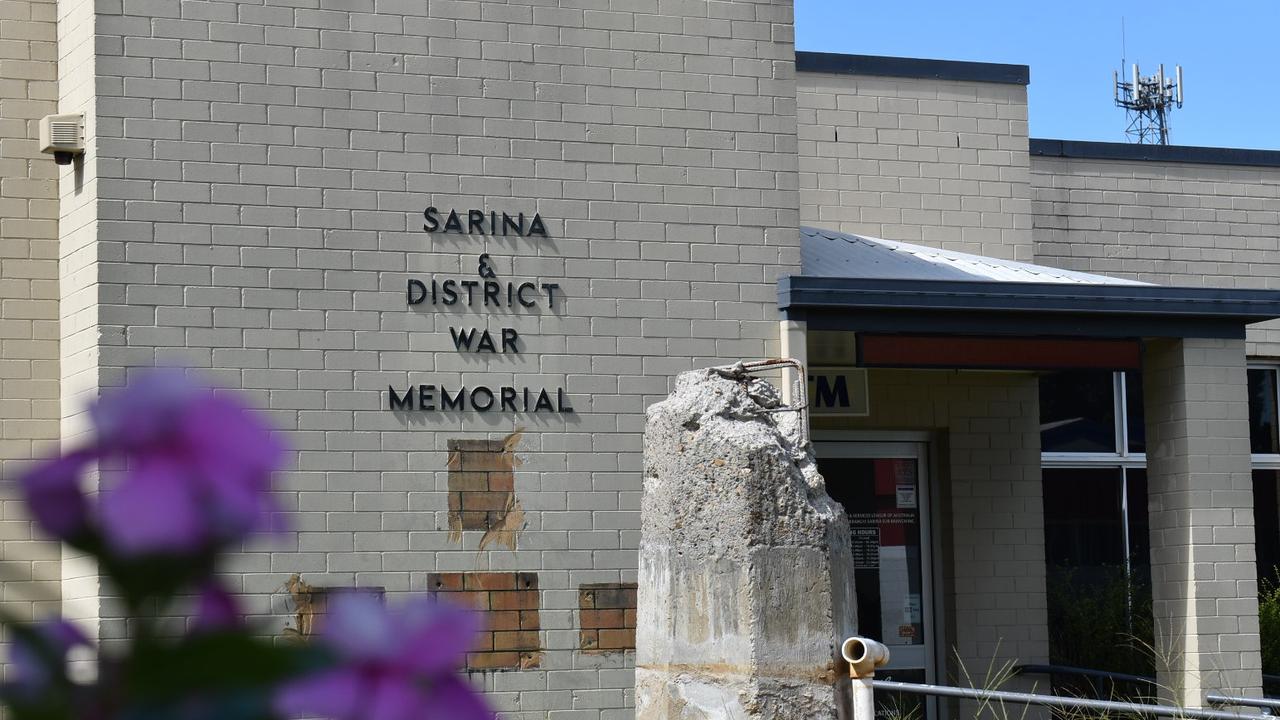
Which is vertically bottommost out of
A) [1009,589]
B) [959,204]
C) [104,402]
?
[1009,589]

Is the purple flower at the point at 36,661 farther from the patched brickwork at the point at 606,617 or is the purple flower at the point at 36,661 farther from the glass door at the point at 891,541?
the glass door at the point at 891,541

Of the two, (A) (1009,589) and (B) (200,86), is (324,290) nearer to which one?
(B) (200,86)

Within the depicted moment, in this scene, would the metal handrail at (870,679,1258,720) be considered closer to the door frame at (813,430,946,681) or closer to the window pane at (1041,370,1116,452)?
the door frame at (813,430,946,681)

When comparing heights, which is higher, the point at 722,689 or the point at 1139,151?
the point at 1139,151

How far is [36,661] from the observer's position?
0.66 metres

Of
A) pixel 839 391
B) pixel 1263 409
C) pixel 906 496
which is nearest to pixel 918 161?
pixel 839 391

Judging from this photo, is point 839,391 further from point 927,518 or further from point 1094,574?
point 1094,574

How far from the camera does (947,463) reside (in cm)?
1429

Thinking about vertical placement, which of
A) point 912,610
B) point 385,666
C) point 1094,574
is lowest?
point 912,610

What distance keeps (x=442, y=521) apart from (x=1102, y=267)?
26.8 ft

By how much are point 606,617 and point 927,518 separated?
462 cm

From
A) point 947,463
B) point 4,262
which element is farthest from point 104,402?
point 947,463

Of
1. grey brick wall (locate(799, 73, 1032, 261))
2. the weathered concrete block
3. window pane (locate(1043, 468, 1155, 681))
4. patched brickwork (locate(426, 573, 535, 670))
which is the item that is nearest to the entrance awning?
grey brick wall (locate(799, 73, 1032, 261))

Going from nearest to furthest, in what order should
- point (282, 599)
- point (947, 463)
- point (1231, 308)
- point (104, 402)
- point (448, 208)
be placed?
point (104, 402)
point (282, 599)
point (448, 208)
point (1231, 308)
point (947, 463)
